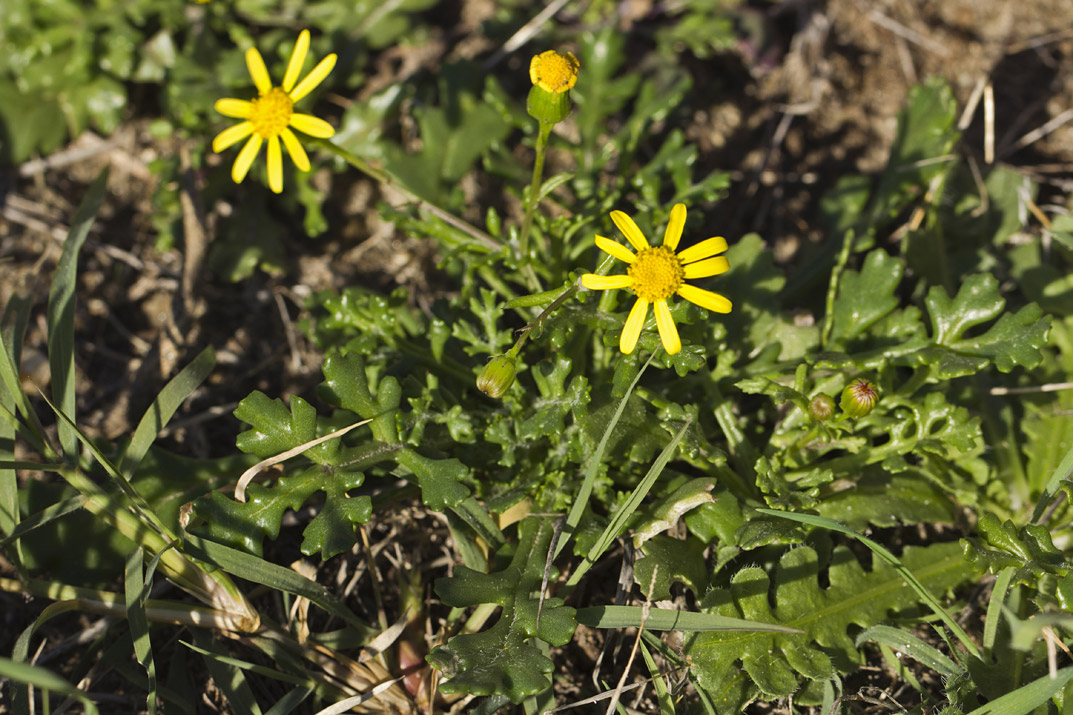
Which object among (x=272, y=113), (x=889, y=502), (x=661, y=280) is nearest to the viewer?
(x=661, y=280)

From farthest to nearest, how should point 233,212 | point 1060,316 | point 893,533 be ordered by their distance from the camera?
point 233,212, point 1060,316, point 893,533

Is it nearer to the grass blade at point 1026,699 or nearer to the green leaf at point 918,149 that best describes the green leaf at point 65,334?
the grass blade at point 1026,699

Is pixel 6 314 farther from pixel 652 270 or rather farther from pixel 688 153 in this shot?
pixel 688 153

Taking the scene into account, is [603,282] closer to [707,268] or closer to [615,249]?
[615,249]

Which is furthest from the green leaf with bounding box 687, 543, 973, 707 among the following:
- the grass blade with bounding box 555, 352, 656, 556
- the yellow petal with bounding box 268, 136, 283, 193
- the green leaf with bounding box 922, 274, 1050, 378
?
the yellow petal with bounding box 268, 136, 283, 193

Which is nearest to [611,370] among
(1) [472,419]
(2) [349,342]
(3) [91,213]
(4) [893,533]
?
(1) [472,419]

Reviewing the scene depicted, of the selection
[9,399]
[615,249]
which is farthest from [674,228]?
[9,399]

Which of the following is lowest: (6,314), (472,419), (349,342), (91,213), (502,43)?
(472,419)
